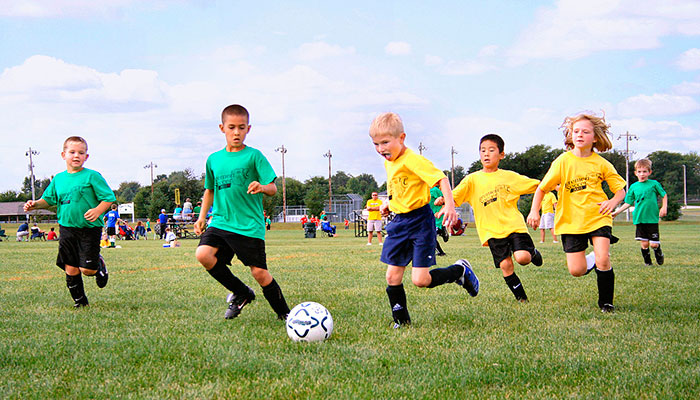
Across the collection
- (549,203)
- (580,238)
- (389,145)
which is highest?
(389,145)

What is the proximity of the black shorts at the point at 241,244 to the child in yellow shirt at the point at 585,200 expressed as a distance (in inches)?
108

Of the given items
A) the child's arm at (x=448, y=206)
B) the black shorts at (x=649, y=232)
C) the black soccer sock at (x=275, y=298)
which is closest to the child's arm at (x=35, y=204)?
the black soccer sock at (x=275, y=298)

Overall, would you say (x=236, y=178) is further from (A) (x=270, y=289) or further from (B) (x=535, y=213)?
(B) (x=535, y=213)

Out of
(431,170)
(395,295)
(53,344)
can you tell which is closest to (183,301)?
(53,344)

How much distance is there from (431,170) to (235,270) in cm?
672

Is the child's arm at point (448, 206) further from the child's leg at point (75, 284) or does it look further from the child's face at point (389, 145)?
the child's leg at point (75, 284)

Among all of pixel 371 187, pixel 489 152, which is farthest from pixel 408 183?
pixel 371 187

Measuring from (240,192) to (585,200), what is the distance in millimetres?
3486

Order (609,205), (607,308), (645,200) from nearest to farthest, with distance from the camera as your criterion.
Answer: (609,205) < (607,308) < (645,200)

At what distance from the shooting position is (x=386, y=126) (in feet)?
16.2

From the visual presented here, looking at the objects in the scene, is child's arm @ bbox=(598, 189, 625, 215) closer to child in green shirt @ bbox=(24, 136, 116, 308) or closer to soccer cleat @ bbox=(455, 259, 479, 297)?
soccer cleat @ bbox=(455, 259, 479, 297)

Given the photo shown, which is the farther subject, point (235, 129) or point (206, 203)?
point (206, 203)

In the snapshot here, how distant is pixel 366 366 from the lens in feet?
12.4

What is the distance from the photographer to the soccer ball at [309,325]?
450cm
